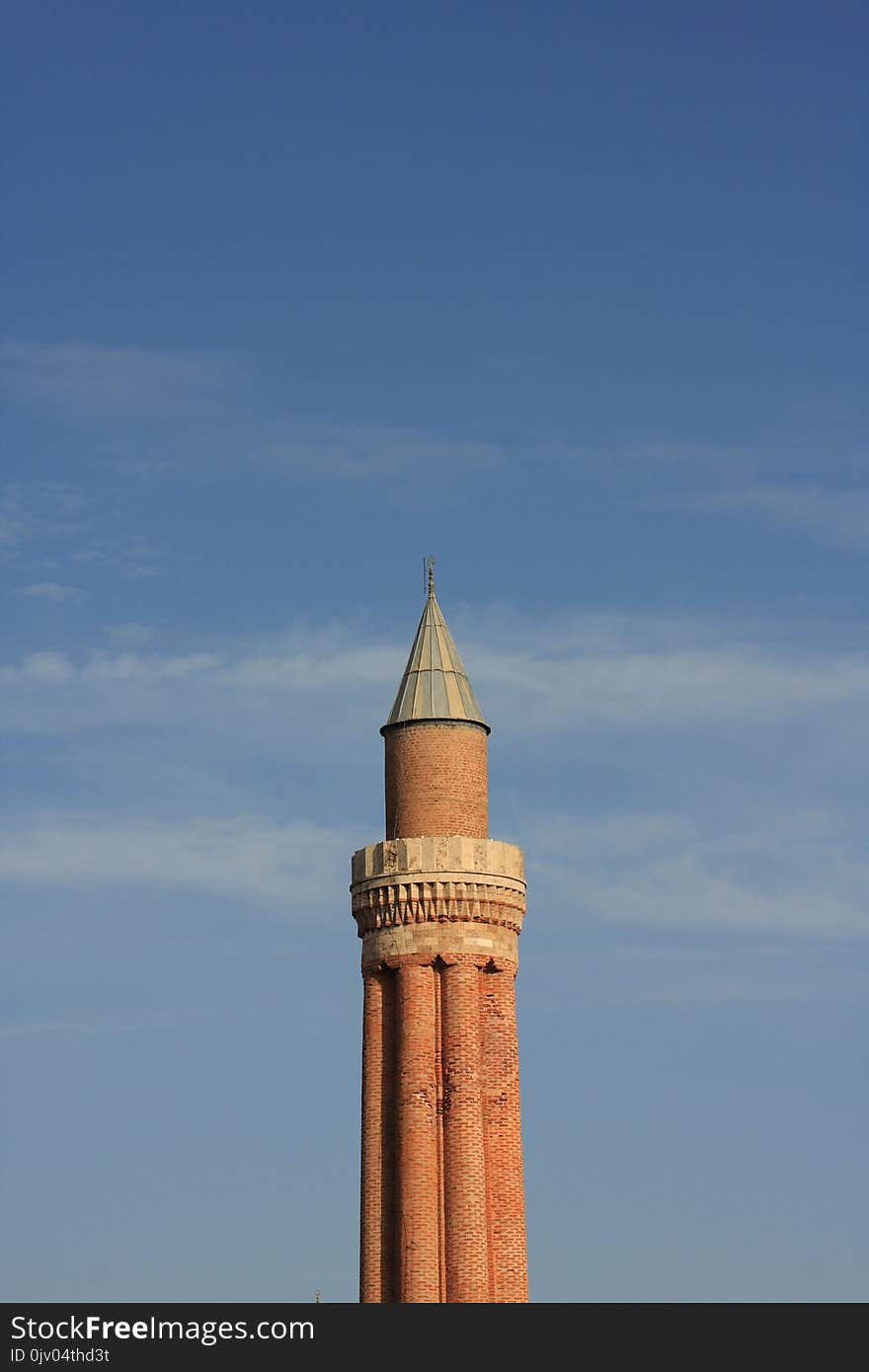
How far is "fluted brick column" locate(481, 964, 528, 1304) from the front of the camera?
5112cm

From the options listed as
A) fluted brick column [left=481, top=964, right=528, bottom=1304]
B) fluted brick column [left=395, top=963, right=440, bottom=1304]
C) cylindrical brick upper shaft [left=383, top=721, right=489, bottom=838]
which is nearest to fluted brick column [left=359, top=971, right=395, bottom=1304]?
fluted brick column [left=395, top=963, right=440, bottom=1304]

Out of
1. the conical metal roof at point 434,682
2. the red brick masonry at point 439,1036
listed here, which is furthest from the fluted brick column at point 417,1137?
the conical metal roof at point 434,682

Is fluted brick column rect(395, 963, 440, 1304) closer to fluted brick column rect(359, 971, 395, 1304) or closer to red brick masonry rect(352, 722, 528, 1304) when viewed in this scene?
red brick masonry rect(352, 722, 528, 1304)

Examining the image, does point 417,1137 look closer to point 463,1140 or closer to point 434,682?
point 463,1140

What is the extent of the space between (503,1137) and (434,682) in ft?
34.8

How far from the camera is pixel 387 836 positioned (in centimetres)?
5500

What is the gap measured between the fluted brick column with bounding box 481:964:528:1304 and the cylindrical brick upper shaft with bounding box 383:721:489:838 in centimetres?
359

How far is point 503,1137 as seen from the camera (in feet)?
171

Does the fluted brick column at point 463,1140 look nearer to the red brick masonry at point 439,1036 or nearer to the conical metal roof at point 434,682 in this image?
the red brick masonry at point 439,1036

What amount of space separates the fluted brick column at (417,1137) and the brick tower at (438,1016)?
31mm

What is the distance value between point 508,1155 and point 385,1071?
3.32m

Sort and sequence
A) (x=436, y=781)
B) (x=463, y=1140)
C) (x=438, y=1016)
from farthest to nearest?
(x=436, y=781), (x=438, y=1016), (x=463, y=1140)

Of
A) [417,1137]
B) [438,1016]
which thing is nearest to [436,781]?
[438,1016]
